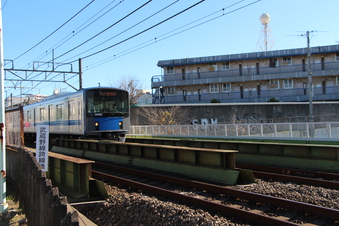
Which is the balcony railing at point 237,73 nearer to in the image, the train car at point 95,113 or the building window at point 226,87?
the building window at point 226,87

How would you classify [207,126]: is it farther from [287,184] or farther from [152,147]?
[287,184]

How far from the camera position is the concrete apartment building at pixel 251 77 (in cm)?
5047

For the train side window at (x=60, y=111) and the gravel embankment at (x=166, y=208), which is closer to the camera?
the gravel embankment at (x=166, y=208)

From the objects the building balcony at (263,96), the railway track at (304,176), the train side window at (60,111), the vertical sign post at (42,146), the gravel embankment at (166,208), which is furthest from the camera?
the building balcony at (263,96)

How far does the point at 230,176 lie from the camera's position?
32.2 ft

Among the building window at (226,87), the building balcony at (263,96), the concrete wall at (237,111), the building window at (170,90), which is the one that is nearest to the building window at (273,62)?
the building balcony at (263,96)

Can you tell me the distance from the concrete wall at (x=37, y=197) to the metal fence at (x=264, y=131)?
1278 cm

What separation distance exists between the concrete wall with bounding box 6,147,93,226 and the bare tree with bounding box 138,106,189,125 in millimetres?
25020

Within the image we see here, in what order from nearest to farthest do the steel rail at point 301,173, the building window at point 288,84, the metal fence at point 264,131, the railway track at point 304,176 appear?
the railway track at point 304,176
the steel rail at point 301,173
the metal fence at point 264,131
the building window at point 288,84

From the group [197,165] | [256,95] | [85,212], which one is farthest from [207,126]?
[256,95]

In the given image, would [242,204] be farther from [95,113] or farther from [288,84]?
[288,84]

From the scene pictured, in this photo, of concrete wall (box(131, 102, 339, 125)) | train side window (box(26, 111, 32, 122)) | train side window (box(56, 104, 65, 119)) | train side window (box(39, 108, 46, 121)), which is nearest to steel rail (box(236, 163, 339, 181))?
train side window (box(56, 104, 65, 119))

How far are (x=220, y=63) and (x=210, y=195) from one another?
46635mm

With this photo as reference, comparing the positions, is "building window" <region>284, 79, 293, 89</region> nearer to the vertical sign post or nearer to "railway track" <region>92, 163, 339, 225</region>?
"railway track" <region>92, 163, 339, 225</region>
